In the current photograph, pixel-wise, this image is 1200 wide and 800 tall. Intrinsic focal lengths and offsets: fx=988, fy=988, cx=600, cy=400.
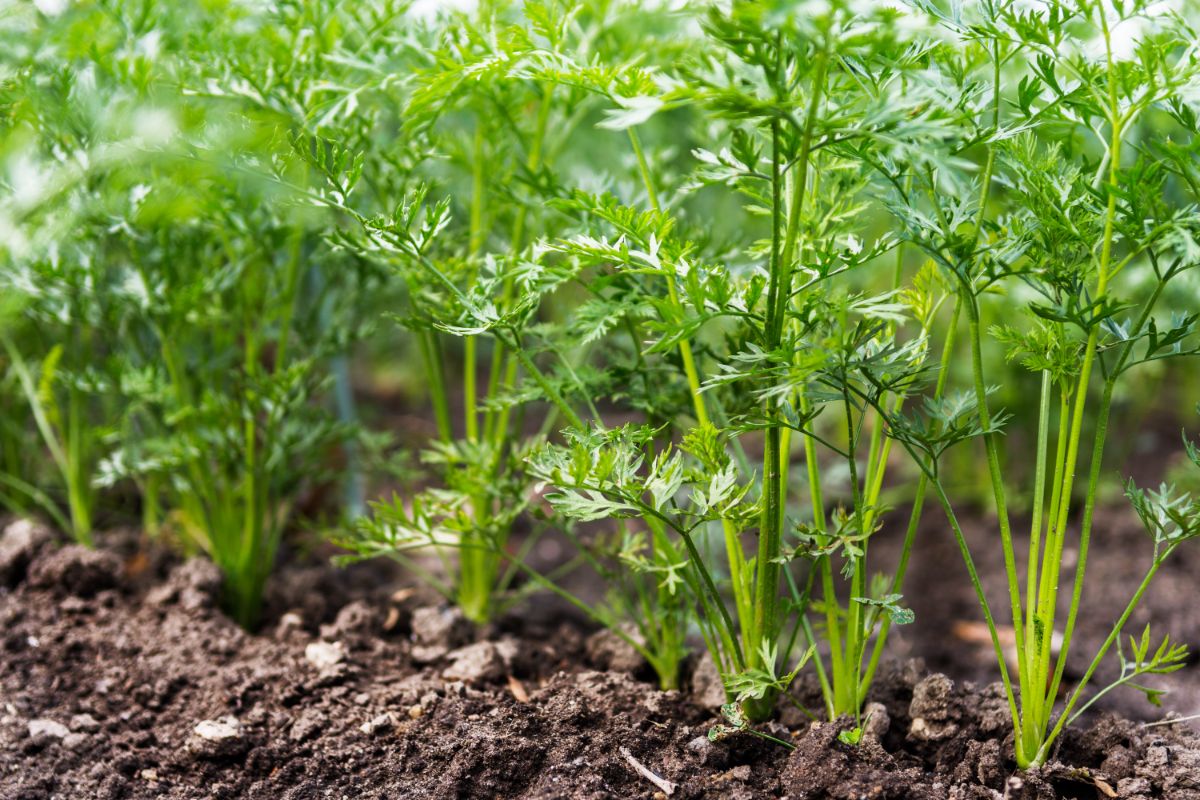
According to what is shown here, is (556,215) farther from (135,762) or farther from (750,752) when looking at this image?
(135,762)

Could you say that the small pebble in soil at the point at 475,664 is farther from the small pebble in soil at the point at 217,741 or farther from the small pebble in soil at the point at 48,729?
the small pebble in soil at the point at 48,729

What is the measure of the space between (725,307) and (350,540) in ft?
2.60

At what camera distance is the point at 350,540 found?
1.67 meters

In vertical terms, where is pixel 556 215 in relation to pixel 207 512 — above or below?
above

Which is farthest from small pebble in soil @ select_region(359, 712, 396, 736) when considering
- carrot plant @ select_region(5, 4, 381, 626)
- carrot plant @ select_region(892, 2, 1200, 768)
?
carrot plant @ select_region(892, 2, 1200, 768)

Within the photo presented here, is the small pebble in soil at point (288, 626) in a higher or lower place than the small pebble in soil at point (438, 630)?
lower

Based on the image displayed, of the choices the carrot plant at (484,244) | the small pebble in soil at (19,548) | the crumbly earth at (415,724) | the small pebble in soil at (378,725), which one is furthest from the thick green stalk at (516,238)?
the small pebble in soil at (19,548)

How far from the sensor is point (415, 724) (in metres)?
1.56

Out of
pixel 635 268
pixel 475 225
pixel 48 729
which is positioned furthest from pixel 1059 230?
pixel 48 729

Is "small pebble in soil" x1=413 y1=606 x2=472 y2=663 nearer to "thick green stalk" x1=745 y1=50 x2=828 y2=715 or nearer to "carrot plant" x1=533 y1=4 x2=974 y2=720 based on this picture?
"carrot plant" x1=533 y1=4 x2=974 y2=720

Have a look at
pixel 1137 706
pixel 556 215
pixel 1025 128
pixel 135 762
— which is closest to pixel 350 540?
pixel 135 762

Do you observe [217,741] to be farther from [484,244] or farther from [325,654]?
[484,244]

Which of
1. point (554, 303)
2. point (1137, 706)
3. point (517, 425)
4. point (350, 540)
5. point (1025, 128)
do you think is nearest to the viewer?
point (1025, 128)

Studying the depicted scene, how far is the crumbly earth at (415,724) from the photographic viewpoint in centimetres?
140
